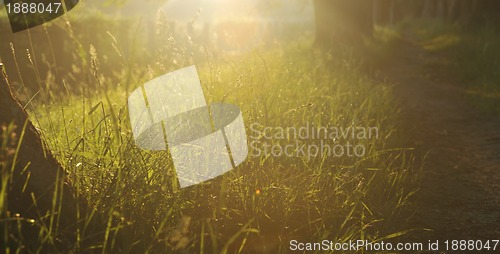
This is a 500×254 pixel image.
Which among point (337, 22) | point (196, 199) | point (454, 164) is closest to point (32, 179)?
point (196, 199)

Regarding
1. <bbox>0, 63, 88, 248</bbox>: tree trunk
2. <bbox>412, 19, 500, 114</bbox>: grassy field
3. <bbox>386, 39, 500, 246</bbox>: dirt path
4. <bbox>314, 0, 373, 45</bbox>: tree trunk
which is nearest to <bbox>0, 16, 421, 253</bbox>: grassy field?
<bbox>0, 63, 88, 248</bbox>: tree trunk

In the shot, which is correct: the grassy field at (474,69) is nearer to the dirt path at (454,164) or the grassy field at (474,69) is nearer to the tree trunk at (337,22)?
the dirt path at (454,164)

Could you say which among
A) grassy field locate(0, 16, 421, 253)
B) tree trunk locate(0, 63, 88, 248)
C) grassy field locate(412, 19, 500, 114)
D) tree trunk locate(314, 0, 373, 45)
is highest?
tree trunk locate(0, 63, 88, 248)

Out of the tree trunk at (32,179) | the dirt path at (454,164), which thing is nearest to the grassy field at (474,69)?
the dirt path at (454,164)

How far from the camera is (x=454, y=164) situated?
15.5ft

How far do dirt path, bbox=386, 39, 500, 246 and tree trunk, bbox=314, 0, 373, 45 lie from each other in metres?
3.49

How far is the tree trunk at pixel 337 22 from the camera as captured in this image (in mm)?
11992

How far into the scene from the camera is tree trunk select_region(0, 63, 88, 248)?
2037 millimetres

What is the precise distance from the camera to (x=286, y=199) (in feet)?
9.46

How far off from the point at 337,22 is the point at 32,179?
35.1 ft

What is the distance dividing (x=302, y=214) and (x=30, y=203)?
4.95 feet

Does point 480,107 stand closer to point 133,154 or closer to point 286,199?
point 286,199

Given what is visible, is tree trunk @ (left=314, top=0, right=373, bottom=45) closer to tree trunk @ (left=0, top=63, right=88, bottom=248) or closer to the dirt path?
the dirt path

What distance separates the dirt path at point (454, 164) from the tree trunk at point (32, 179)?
2038 millimetres
